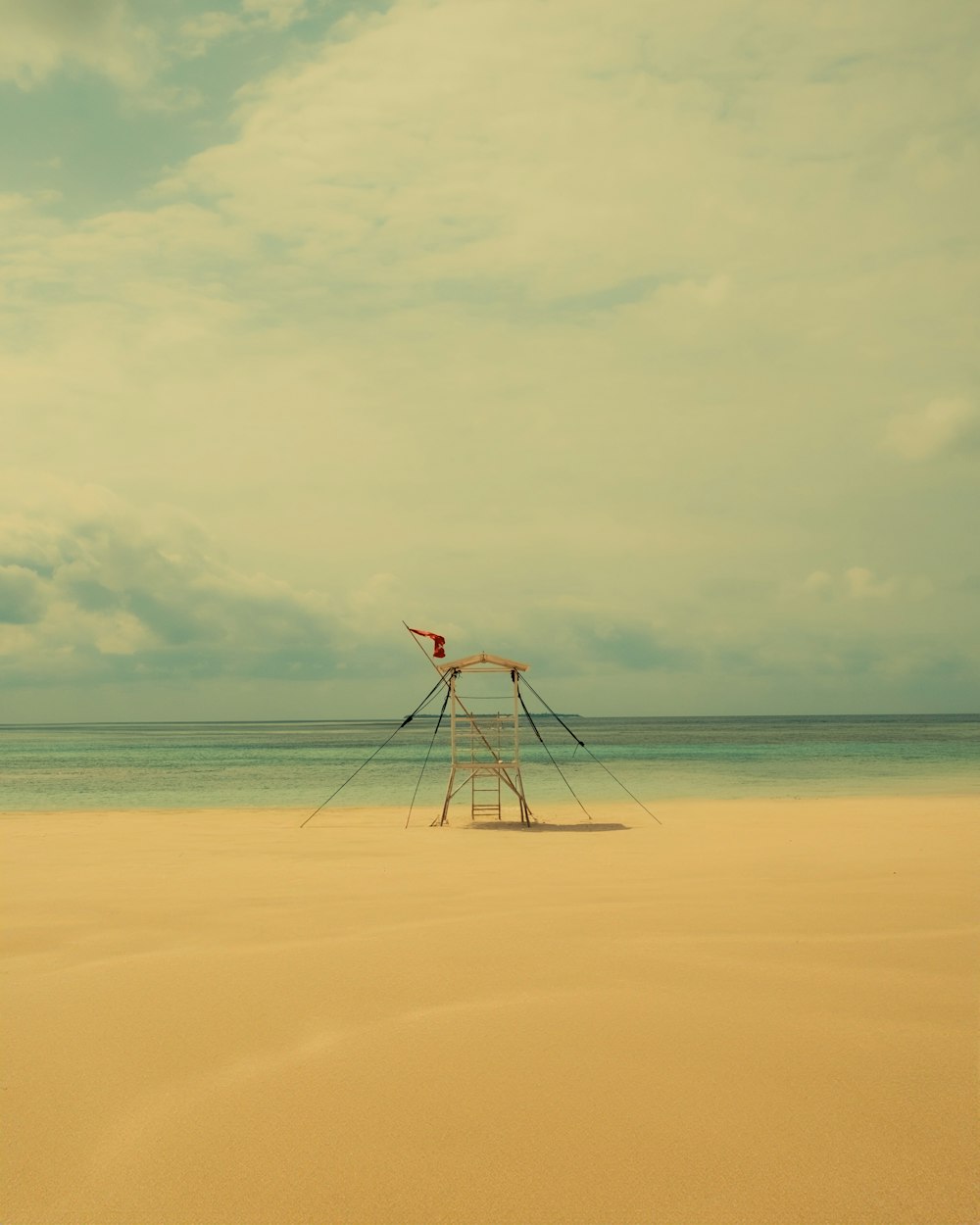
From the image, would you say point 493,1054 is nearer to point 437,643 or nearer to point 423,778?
point 437,643

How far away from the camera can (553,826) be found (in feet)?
55.0

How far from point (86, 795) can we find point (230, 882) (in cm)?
2296

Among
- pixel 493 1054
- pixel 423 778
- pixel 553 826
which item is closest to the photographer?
pixel 493 1054

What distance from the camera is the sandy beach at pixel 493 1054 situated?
3.03 meters

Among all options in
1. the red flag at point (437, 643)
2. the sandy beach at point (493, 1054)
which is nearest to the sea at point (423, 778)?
the red flag at point (437, 643)

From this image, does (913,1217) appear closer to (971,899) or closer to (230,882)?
(971,899)

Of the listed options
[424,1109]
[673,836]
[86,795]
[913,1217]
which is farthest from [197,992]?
[86,795]

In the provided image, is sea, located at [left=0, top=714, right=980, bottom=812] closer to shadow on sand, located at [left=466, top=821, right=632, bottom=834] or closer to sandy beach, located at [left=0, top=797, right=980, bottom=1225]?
shadow on sand, located at [left=466, top=821, right=632, bottom=834]

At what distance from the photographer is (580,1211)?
291 cm

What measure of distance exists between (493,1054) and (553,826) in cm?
Answer: 1289

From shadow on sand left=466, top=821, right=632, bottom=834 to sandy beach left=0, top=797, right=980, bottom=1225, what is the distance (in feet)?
24.8

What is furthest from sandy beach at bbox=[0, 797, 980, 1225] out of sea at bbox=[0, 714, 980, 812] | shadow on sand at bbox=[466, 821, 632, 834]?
sea at bbox=[0, 714, 980, 812]

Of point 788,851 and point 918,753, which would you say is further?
point 918,753

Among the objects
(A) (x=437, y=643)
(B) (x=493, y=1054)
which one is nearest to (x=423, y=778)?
(A) (x=437, y=643)
